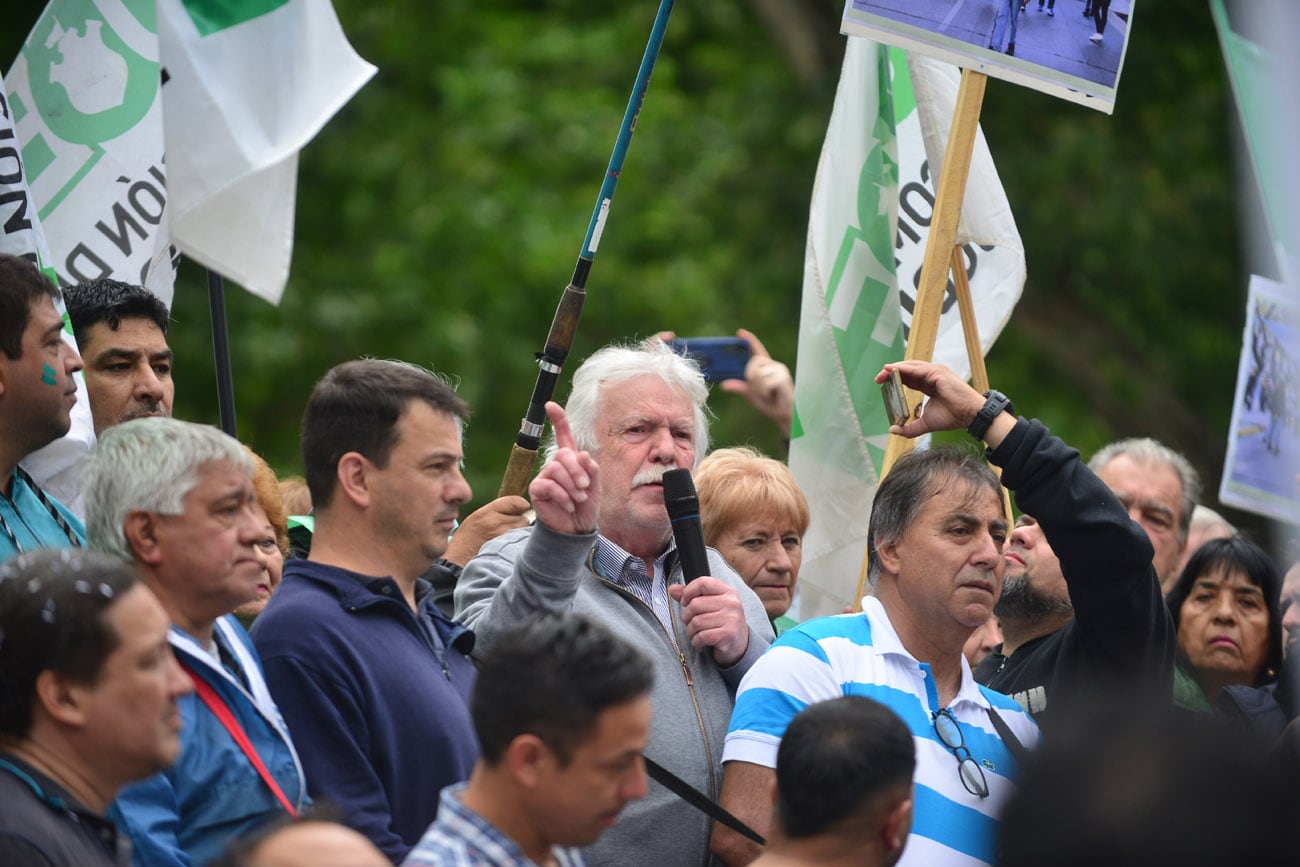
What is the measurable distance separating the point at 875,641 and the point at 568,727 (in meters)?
1.35

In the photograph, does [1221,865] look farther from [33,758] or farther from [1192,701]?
[1192,701]

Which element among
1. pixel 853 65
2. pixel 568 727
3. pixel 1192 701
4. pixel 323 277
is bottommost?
pixel 323 277

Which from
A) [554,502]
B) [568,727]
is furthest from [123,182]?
[568,727]

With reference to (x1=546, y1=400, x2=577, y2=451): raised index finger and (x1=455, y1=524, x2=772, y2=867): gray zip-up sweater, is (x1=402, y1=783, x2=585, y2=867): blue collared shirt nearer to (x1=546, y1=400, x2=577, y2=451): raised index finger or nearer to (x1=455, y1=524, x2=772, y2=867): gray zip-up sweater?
(x1=455, y1=524, x2=772, y2=867): gray zip-up sweater

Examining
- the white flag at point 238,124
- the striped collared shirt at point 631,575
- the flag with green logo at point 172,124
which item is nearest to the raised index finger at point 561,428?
the striped collared shirt at point 631,575

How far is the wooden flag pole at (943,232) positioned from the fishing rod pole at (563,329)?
0.86m

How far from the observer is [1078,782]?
2.02 meters

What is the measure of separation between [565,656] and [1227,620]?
129 inches

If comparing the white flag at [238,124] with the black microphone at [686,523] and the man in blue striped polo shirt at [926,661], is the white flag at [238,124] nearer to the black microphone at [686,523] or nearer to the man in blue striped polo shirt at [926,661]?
the black microphone at [686,523]

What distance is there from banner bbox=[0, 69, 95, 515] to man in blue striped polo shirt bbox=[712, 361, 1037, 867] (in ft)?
5.55

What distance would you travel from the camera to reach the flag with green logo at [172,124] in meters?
5.28

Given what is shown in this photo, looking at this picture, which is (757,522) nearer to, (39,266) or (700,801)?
(700,801)

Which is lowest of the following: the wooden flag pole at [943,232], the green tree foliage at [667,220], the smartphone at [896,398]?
the green tree foliage at [667,220]

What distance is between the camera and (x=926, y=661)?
406cm
